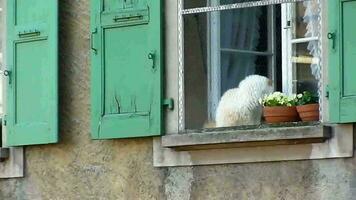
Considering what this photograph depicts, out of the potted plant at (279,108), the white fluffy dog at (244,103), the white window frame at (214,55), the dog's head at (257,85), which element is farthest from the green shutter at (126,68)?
the potted plant at (279,108)

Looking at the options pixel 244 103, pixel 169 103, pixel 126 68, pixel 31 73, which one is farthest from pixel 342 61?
pixel 31 73

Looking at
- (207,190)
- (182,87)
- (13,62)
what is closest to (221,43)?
(182,87)

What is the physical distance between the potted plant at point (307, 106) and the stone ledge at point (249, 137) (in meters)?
0.10

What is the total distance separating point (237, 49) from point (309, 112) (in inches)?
36.5

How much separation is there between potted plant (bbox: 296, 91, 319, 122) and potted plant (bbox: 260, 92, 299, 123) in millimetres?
59

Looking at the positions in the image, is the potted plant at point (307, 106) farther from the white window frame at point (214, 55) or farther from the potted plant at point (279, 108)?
the white window frame at point (214, 55)

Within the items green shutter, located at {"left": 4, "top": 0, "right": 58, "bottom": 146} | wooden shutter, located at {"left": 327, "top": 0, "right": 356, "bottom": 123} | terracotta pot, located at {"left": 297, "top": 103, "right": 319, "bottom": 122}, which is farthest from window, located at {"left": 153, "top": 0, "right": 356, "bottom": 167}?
green shutter, located at {"left": 4, "top": 0, "right": 58, "bottom": 146}

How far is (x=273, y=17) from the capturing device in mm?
9188

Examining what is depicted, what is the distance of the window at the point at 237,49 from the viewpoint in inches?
356

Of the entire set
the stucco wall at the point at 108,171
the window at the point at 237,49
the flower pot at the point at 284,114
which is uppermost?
the window at the point at 237,49

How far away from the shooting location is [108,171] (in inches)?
390

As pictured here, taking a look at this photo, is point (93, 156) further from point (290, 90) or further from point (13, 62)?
point (290, 90)

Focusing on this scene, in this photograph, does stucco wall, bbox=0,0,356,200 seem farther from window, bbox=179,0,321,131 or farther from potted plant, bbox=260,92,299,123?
window, bbox=179,0,321,131

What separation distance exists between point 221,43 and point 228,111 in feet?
1.79
